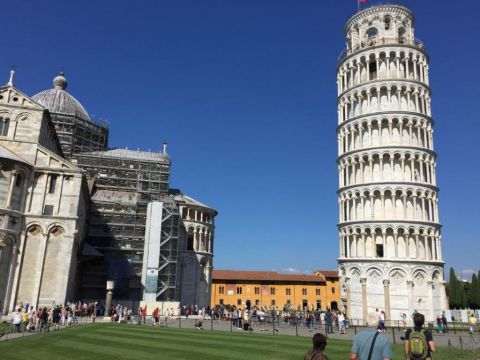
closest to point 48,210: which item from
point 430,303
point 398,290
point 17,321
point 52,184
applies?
point 52,184

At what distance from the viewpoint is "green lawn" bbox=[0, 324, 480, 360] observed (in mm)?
15469

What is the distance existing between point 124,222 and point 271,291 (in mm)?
44793

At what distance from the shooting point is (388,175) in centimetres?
4688

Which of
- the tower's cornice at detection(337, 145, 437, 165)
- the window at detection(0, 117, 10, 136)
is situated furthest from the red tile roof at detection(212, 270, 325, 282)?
the window at detection(0, 117, 10, 136)

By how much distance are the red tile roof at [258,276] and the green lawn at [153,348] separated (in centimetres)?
6591

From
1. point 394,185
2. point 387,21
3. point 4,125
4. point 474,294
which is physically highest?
point 387,21

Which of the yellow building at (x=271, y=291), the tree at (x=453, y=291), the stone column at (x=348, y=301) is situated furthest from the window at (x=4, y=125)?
the tree at (x=453, y=291)

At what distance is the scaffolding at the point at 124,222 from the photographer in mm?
48969

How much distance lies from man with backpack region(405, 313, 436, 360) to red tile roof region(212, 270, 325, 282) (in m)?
80.3

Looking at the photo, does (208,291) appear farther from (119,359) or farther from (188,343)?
(119,359)

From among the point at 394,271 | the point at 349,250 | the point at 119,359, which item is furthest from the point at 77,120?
the point at 119,359

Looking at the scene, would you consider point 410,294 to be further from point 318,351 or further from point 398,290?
point 318,351

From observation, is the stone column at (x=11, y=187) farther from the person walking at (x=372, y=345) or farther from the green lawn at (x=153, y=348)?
the person walking at (x=372, y=345)

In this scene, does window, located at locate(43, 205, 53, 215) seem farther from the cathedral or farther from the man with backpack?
the man with backpack
